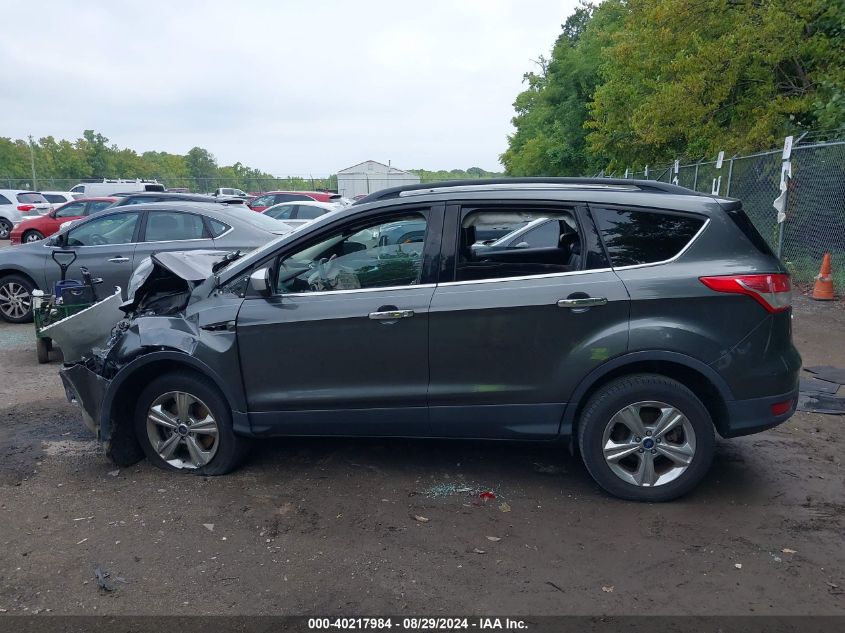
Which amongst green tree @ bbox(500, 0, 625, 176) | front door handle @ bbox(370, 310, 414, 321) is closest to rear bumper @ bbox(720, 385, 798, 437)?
front door handle @ bbox(370, 310, 414, 321)

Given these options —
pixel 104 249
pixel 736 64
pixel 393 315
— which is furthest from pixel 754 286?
pixel 736 64

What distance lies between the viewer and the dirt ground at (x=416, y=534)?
10.7 feet

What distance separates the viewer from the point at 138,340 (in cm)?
446

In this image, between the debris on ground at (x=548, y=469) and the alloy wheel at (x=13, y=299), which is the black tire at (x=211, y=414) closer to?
the debris on ground at (x=548, y=469)

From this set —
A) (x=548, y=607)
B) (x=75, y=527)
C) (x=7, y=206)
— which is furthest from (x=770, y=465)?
(x=7, y=206)

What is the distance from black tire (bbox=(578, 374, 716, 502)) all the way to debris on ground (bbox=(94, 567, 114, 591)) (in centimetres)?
266

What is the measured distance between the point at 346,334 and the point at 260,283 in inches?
24.2

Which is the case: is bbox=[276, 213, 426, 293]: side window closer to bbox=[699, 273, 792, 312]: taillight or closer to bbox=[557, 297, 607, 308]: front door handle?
bbox=[557, 297, 607, 308]: front door handle

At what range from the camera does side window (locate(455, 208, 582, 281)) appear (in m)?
4.16

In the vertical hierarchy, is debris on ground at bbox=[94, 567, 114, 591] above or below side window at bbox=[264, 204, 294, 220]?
below

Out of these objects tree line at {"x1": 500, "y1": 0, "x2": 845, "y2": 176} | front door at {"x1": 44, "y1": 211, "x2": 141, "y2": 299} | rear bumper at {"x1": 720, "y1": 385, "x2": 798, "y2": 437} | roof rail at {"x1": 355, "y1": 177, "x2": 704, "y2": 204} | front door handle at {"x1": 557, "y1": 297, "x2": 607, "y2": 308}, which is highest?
tree line at {"x1": 500, "y1": 0, "x2": 845, "y2": 176}

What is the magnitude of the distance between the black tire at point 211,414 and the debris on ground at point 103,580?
1.12 meters

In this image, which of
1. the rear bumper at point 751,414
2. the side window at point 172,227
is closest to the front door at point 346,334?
the rear bumper at point 751,414

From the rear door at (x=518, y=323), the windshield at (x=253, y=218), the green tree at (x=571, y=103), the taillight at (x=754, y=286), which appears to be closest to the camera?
the taillight at (x=754, y=286)
